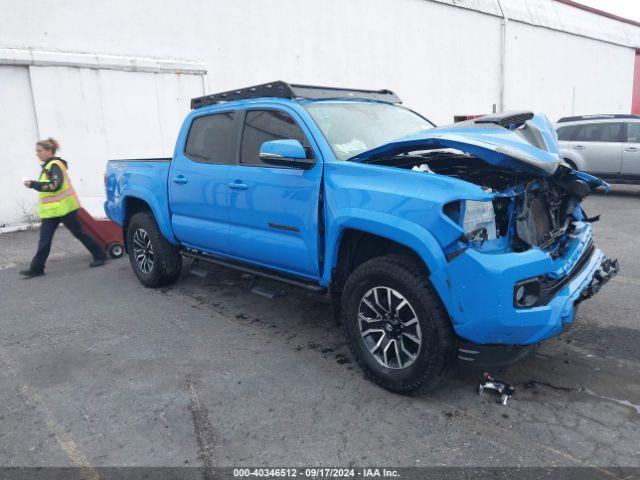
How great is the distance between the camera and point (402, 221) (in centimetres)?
311

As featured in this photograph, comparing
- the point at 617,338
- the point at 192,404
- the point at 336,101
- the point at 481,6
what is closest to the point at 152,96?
the point at 336,101

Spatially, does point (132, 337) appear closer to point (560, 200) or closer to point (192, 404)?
point (192, 404)

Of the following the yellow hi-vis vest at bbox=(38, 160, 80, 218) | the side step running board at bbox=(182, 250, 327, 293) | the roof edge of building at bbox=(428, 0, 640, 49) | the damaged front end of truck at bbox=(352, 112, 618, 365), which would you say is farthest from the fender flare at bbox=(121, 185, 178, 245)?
the roof edge of building at bbox=(428, 0, 640, 49)

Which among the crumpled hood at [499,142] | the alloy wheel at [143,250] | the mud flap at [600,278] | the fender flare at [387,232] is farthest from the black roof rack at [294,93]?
the mud flap at [600,278]

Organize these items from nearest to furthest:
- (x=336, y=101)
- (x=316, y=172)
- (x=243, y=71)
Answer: (x=316, y=172), (x=336, y=101), (x=243, y=71)

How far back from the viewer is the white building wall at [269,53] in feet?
31.6

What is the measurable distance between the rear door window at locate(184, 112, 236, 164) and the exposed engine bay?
169cm

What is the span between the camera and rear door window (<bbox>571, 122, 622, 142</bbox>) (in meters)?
11.2

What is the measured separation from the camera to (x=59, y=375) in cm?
384

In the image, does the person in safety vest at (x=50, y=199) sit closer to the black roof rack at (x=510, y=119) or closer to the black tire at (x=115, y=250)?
the black tire at (x=115, y=250)

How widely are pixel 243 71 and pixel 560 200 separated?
31.7 ft

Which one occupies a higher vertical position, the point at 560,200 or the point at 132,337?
the point at 560,200

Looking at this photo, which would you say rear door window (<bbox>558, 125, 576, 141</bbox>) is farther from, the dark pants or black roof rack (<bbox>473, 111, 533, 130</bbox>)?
the dark pants

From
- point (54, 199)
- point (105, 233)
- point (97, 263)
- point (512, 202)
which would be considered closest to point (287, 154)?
point (512, 202)
